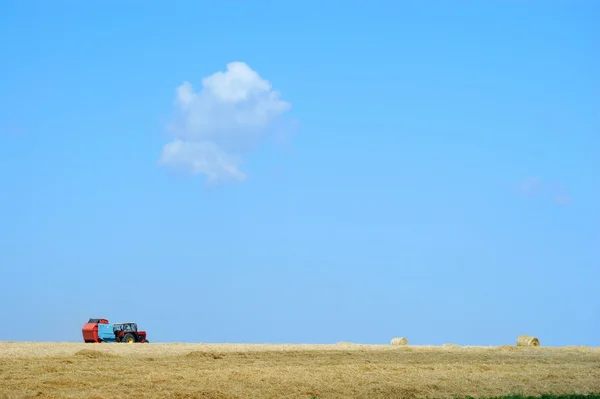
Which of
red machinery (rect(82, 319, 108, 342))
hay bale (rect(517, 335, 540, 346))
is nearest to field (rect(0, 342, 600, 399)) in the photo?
hay bale (rect(517, 335, 540, 346))

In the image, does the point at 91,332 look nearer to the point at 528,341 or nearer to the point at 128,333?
the point at 128,333

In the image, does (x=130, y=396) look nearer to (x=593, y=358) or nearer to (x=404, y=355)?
(x=404, y=355)

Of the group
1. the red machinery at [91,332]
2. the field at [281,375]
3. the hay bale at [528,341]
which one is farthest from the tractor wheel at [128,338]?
the hay bale at [528,341]

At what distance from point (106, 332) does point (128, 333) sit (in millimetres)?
1344

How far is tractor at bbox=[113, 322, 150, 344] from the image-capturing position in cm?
4975

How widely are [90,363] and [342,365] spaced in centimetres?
912

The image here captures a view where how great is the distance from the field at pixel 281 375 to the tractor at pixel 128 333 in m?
12.4

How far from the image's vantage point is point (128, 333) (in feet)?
165

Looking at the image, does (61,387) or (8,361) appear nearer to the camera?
(61,387)

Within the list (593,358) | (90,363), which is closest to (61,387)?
(90,363)

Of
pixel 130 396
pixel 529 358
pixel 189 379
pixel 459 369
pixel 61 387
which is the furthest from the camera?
pixel 529 358

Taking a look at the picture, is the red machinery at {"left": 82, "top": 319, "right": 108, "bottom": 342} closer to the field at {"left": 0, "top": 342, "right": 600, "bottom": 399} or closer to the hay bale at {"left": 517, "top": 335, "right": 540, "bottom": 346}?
the field at {"left": 0, "top": 342, "right": 600, "bottom": 399}

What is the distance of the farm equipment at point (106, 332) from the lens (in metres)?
49.6

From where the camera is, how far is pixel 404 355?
3712cm
